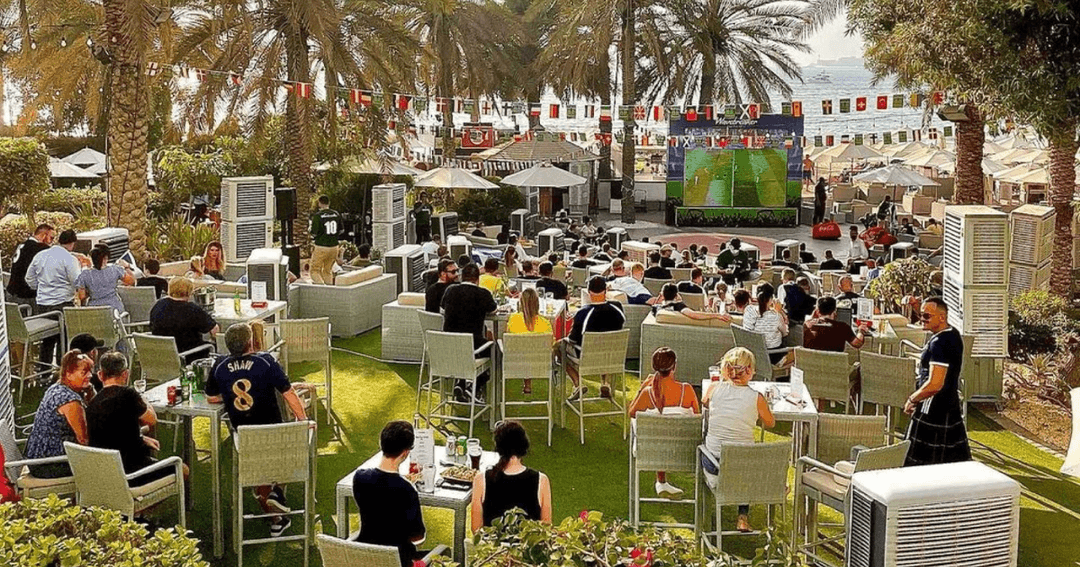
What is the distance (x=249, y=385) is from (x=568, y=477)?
270 centimetres

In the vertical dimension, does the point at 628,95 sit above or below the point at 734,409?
above

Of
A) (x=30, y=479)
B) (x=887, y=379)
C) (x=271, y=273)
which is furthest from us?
(x=271, y=273)

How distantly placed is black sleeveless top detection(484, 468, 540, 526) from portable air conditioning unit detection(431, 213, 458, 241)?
17.3 meters

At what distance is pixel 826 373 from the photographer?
927cm

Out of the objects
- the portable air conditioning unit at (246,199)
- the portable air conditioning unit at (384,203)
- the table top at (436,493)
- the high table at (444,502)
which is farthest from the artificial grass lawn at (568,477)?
the portable air conditioning unit at (384,203)

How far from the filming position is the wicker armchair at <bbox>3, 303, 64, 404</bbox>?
10547mm

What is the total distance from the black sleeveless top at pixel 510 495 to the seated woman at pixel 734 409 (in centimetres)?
166

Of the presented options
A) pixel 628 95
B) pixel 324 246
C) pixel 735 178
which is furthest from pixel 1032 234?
pixel 735 178

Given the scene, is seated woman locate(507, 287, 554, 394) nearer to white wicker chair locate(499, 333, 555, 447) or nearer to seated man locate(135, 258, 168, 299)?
white wicker chair locate(499, 333, 555, 447)

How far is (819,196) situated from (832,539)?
25408mm

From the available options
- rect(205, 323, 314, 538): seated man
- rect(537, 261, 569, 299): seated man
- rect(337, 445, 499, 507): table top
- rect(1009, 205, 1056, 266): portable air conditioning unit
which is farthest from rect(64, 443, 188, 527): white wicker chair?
rect(1009, 205, 1056, 266): portable air conditioning unit

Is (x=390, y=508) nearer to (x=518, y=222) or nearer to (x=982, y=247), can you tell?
(x=982, y=247)

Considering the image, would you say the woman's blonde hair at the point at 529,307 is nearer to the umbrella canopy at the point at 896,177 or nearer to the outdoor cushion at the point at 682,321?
the outdoor cushion at the point at 682,321

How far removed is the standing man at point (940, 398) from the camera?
25.5 ft
